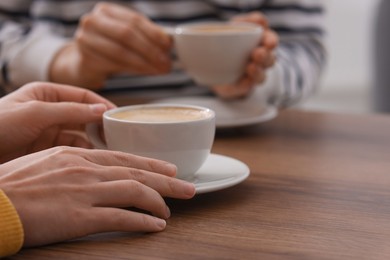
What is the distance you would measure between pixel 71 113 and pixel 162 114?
0.34 ft

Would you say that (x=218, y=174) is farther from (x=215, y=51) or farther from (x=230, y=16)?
(x=230, y=16)

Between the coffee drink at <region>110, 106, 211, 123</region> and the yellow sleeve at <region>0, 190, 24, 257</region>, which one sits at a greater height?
the coffee drink at <region>110, 106, 211, 123</region>

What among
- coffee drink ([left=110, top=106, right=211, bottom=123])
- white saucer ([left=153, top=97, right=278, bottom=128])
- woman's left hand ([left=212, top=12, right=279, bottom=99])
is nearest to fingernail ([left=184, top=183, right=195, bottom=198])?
coffee drink ([left=110, top=106, right=211, bottom=123])

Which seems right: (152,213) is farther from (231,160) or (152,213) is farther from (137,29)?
(137,29)

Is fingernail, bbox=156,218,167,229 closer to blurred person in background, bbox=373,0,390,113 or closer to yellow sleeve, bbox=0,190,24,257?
yellow sleeve, bbox=0,190,24,257

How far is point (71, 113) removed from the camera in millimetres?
782

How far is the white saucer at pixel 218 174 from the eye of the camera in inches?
27.9

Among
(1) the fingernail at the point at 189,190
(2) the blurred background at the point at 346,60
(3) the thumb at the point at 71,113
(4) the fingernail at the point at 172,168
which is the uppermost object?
(3) the thumb at the point at 71,113

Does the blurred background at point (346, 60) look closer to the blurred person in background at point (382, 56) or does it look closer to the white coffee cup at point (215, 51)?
the blurred person in background at point (382, 56)

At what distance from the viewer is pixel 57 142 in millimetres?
838

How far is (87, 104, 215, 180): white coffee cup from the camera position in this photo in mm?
711

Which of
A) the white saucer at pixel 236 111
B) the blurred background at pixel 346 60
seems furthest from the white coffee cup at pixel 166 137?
the blurred background at pixel 346 60

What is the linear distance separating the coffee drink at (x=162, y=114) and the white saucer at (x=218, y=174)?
6cm

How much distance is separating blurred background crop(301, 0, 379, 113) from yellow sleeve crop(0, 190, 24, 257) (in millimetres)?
1899
